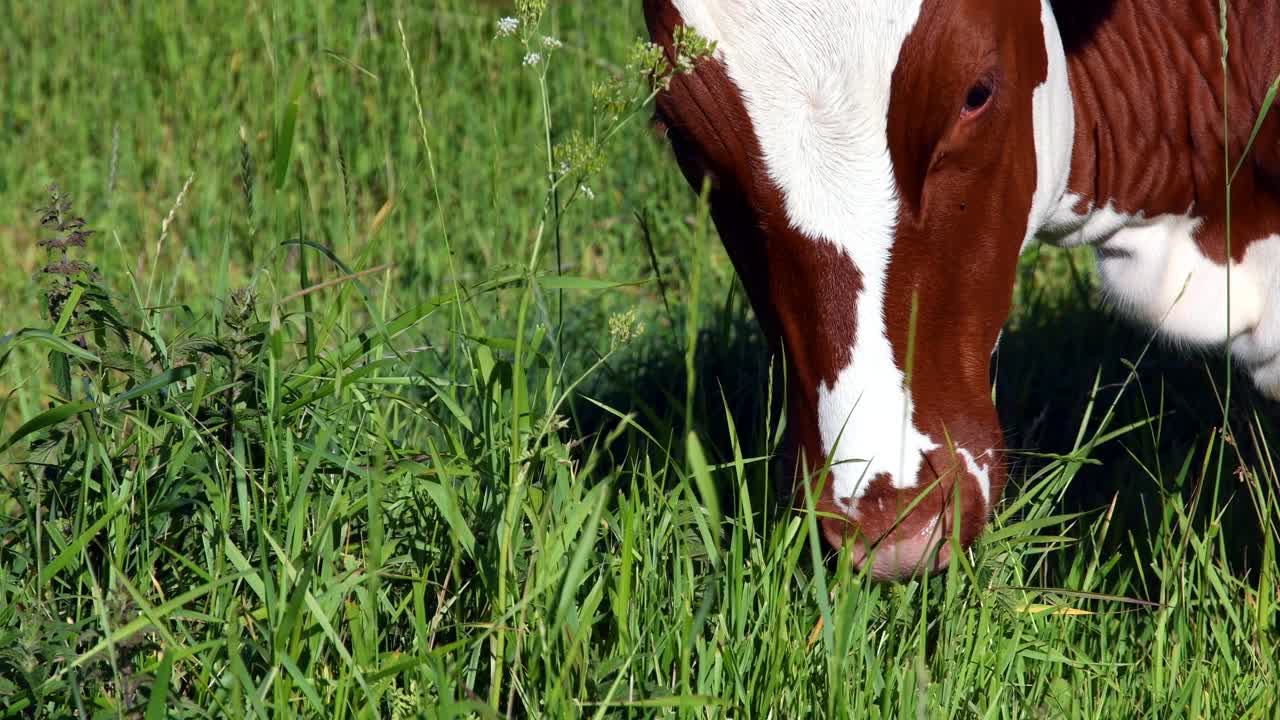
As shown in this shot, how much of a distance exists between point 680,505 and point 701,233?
1.29 meters

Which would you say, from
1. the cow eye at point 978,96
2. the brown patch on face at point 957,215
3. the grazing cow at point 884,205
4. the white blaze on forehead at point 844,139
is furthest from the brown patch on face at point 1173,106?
the white blaze on forehead at point 844,139

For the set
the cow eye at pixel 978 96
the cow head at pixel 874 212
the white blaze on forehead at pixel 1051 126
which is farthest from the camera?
the white blaze on forehead at pixel 1051 126

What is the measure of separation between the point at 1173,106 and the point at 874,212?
991 millimetres

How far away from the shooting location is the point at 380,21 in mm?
5402

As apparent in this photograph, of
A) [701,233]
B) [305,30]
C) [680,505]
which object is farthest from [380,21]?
[701,233]

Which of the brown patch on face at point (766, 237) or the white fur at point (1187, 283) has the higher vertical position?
the white fur at point (1187, 283)

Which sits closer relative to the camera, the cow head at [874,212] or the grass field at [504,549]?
the grass field at [504,549]

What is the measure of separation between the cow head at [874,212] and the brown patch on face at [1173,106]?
439 millimetres

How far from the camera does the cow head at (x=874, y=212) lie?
6.43 feet

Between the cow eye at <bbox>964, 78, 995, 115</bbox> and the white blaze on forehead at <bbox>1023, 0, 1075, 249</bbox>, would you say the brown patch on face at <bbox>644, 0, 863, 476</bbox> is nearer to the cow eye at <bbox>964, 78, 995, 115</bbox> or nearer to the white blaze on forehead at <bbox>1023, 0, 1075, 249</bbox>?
the cow eye at <bbox>964, 78, 995, 115</bbox>

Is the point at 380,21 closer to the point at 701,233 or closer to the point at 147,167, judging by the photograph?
the point at 147,167

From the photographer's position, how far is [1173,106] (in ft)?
8.67

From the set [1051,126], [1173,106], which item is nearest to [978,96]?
[1051,126]

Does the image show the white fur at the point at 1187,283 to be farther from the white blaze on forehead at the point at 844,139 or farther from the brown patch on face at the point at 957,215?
the white blaze on forehead at the point at 844,139
